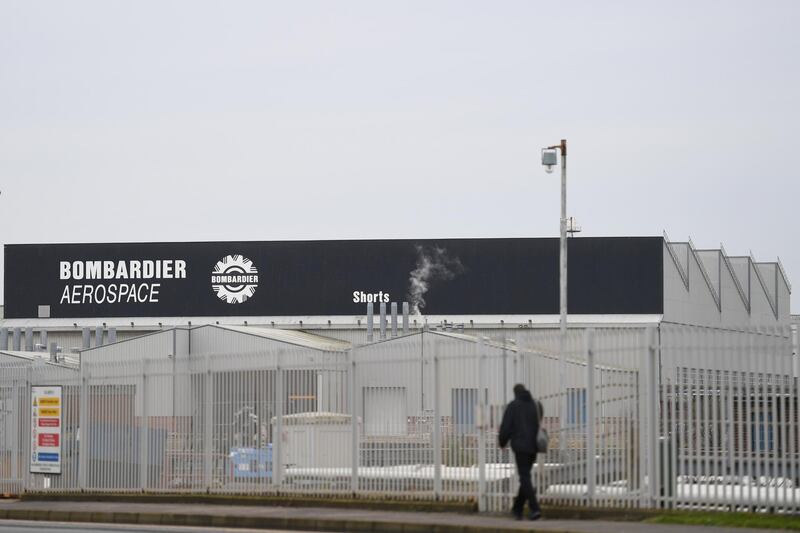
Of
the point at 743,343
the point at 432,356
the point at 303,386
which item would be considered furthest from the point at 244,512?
the point at 743,343

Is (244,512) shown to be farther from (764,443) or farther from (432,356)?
(764,443)

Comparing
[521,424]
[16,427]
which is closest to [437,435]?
[521,424]

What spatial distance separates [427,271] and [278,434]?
4436 cm

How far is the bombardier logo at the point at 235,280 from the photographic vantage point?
69750mm

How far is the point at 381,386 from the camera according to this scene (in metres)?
23.1

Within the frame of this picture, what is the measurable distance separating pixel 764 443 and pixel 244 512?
27.9 feet

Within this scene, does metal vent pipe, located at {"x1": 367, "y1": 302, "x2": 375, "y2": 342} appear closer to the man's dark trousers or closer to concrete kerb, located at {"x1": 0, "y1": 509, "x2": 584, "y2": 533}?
concrete kerb, located at {"x1": 0, "y1": 509, "x2": 584, "y2": 533}

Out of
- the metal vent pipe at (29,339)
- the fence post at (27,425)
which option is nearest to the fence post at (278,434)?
the fence post at (27,425)

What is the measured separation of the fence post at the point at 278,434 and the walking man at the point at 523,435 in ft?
18.0

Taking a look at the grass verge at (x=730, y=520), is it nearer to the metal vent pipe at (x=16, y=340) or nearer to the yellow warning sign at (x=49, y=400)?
the yellow warning sign at (x=49, y=400)

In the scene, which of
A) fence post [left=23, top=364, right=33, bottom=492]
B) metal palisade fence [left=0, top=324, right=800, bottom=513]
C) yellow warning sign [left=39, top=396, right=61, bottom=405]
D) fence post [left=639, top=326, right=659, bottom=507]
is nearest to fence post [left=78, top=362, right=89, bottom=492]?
metal palisade fence [left=0, top=324, right=800, bottom=513]

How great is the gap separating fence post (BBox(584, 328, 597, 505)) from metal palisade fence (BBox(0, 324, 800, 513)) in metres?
0.02

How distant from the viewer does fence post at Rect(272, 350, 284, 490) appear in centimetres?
2406

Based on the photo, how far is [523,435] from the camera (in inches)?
760
